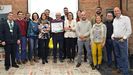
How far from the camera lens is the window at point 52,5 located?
1177cm

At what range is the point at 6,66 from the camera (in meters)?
9.18

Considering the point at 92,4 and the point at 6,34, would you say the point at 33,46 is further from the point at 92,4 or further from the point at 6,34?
the point at 92,4

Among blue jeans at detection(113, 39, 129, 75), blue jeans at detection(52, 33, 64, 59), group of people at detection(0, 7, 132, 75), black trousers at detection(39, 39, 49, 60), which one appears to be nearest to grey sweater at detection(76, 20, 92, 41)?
group of people at detection(0, 7, 132, 75)

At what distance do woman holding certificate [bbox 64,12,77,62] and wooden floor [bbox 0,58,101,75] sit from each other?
0.37m

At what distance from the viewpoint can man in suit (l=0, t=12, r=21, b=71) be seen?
9.07m

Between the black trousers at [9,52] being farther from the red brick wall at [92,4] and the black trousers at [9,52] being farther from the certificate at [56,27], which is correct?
the red brick wall at [92,4]

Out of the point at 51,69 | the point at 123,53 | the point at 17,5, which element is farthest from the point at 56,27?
the point at 123,53

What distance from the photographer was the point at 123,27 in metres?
7.95

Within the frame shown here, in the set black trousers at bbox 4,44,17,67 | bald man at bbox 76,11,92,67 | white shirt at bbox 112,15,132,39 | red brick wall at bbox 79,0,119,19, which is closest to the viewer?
white shirt at bbox 112,15,132,39

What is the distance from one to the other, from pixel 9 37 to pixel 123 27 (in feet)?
9.73

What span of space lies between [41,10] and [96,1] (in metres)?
1.87

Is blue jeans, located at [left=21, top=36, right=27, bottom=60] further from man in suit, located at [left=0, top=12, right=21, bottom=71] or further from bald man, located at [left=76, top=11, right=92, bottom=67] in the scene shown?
bald man, located at [left=76, top=11, right=92, bottom=67]

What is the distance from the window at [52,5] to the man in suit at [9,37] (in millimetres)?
2612

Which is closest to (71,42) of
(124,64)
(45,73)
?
(45,73)
